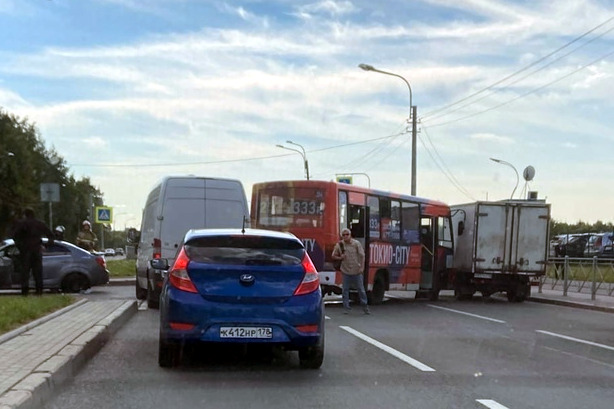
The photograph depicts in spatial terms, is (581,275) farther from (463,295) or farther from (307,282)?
(307,282)

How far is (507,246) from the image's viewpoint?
2108cm

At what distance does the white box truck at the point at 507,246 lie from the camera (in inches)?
825

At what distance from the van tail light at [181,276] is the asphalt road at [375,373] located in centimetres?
94

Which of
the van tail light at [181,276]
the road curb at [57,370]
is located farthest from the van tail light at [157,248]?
the van tail light at [181,276]

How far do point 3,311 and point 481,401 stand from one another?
7.76m

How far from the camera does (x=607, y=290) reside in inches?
841

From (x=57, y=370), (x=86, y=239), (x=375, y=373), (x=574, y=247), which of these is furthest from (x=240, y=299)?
(x=574, y=247)

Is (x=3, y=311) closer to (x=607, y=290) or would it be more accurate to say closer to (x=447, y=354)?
(x=447, y=354)

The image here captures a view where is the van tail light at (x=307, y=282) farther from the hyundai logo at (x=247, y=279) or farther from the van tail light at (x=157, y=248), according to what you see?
the van tail light at (x=157, y=248)

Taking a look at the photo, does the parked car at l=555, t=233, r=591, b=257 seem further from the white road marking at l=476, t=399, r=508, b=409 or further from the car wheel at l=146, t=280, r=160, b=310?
the white road marking at l=476, t=399, r=508, b=409

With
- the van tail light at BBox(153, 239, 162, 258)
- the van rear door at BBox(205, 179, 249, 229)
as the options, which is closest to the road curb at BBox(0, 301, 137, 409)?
the van tail light at BBox(153, 239, 162, 258)

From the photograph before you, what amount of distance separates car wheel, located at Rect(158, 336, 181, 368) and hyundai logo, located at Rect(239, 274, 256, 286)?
3.43 ft

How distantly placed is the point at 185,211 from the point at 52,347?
6.84 metres

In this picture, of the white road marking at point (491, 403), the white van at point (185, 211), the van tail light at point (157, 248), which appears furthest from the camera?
the white van at point (185, 211)
